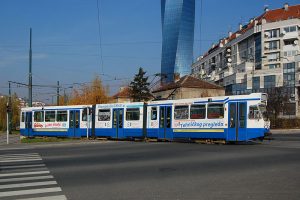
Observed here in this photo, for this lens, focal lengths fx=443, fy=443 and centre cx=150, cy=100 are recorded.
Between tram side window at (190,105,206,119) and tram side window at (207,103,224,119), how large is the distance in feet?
1.54

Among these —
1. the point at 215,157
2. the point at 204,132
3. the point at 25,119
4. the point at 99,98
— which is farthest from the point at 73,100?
the point at 215,157

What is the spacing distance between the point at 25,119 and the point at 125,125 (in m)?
13.7

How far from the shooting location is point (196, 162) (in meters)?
16.5

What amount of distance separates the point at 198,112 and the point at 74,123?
13.8 metres

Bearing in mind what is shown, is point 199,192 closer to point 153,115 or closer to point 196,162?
point 196,162

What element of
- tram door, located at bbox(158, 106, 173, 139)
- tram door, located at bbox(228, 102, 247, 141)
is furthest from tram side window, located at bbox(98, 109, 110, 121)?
tram door, located at bbox(228, 102, 247, 141)

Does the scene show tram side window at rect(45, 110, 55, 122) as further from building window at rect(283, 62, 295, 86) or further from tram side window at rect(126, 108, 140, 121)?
building window at rect(283, 62, 295, 86)

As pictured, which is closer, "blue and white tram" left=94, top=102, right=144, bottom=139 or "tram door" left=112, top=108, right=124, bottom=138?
"blue and white tram" left=94, top=102, right=144, bottom=139

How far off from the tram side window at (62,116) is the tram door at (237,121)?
1720 cm

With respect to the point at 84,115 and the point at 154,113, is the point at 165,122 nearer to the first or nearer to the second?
the point at 154,113

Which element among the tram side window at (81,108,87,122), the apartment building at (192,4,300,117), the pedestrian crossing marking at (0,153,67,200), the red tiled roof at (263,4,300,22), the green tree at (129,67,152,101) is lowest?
the pedestrian crossing marking at (0,153,67,200)

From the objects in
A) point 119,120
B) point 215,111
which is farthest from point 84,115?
point 215,111

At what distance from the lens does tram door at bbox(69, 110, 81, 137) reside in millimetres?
38125

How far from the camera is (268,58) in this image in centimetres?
9669
